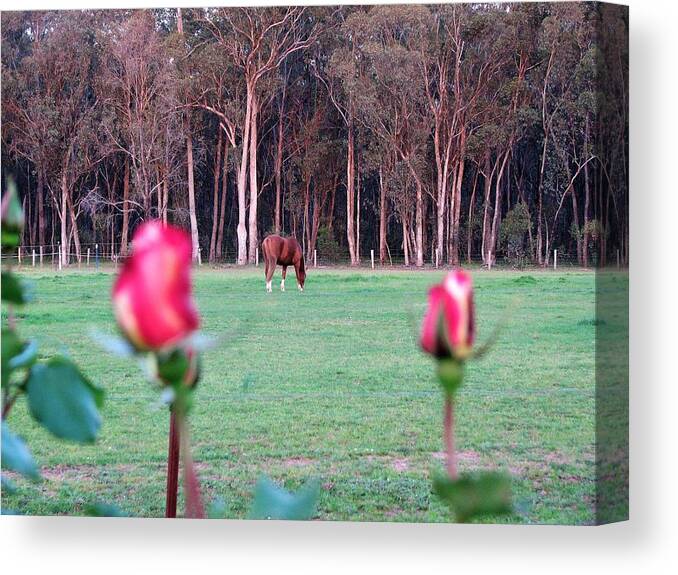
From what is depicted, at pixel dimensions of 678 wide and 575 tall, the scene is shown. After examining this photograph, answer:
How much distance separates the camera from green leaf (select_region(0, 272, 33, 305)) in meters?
0.42

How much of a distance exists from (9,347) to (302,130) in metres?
4.63

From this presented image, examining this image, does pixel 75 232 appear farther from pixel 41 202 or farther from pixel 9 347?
pixel 9 347

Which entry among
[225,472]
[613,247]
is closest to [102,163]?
[225,472]

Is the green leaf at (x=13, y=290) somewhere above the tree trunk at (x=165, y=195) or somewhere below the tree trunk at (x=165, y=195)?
below

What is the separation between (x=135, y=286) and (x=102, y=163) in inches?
192

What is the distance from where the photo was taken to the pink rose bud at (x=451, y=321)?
290 millimetres

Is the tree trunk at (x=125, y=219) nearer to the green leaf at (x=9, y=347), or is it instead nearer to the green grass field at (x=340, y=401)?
the green grass field at (x=340, y=401)

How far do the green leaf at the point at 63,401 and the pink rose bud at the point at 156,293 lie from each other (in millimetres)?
161

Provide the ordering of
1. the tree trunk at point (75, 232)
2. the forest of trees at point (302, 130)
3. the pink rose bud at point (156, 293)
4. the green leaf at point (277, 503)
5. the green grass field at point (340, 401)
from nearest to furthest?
the pink rose bud at point (156, 293) < the green leaf at point (277, 503) < the green grass field at point (340, 401) < the forest of trees at point (302, 130) < the tree trunk at point (75, 232)

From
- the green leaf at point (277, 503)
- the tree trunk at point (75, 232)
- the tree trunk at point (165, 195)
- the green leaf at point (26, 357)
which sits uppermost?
the tree trunk at point (165, 195)

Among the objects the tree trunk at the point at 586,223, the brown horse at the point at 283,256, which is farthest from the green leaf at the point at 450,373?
the brown horse at the point at 283,256

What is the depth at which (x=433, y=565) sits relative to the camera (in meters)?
4.24

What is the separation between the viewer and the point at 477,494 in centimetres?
30

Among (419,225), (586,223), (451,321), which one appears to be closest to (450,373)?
(451,321)
